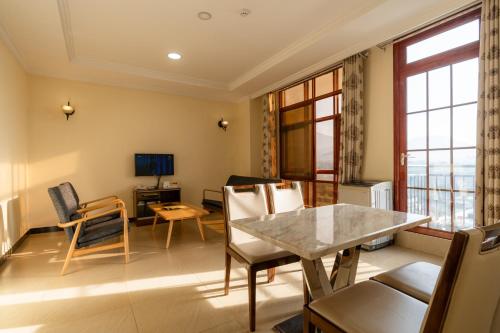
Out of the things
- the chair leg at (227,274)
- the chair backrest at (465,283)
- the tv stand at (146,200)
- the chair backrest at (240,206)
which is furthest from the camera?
the tv stand at (146,200)

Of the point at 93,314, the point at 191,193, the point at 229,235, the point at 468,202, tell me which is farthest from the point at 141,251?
the point at 468,202

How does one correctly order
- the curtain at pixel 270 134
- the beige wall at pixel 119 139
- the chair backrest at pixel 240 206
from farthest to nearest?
the curtain at pixel 270 134 → the beige wall at pixel 119 139 → the chair backrest at pixel 240 206

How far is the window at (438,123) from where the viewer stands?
2691 mm

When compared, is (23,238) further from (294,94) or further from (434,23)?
(434,23)

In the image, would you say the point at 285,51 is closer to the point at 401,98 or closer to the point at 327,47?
the point at 327,47

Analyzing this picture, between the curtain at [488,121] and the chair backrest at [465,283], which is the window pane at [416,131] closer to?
the curtain at [488,121]

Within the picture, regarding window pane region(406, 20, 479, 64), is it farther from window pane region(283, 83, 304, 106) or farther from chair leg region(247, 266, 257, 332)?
chair leg region(247, 266, 257, 332)

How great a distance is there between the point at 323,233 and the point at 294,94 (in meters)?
4.19

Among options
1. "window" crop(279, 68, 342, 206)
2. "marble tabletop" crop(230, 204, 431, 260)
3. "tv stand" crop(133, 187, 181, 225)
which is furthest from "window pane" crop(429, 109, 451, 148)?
"tv stand" crop(133, 187, 181, 225)

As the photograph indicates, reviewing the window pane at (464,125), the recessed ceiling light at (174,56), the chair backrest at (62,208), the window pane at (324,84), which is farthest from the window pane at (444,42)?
the chair backrest at (62,208)

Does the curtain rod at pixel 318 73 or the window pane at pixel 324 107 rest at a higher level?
the curtain rod at pixel 318 73

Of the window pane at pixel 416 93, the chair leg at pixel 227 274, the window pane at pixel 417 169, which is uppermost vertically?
the window pane at pixel 416 93

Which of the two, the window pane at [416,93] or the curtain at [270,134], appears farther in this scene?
the curtain at [270,134]

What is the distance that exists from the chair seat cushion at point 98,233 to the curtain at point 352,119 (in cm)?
294
